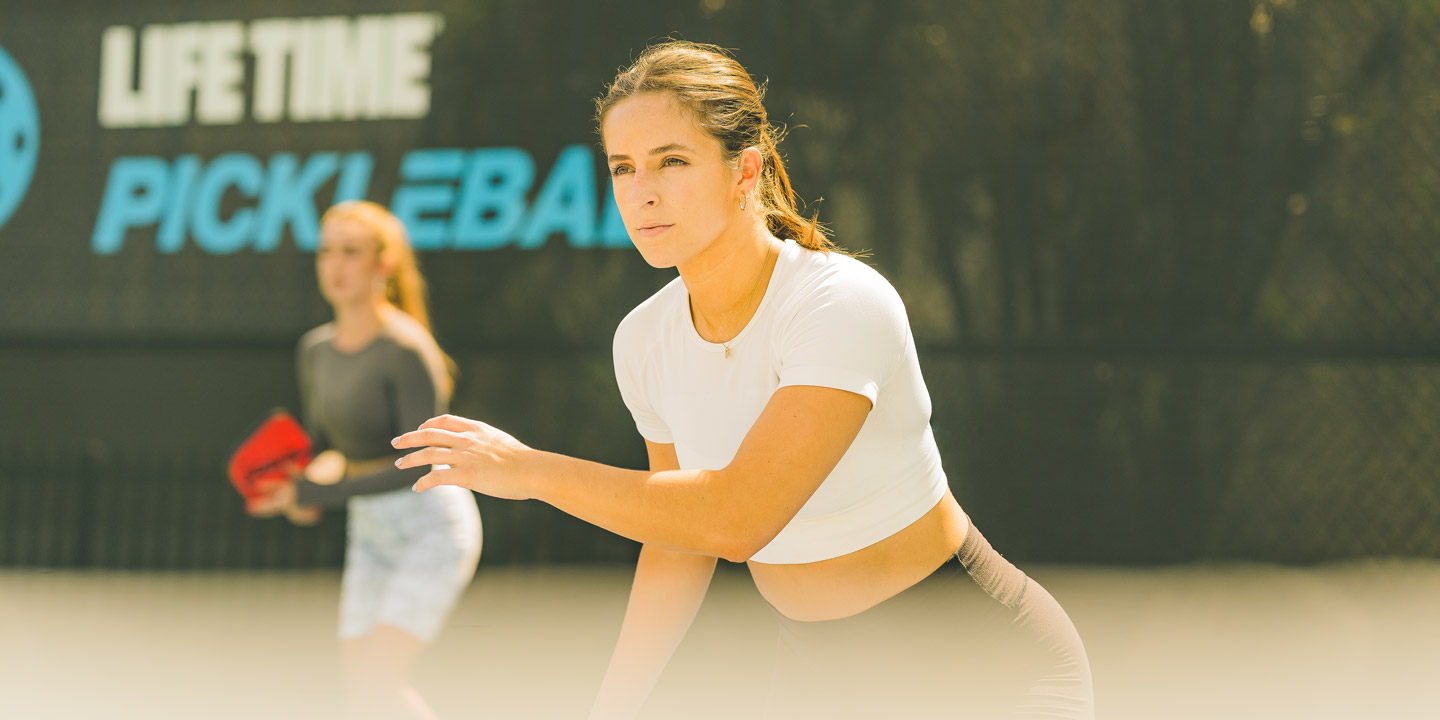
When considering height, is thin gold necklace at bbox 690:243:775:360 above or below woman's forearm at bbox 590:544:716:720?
above

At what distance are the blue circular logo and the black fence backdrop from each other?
5.83 ft

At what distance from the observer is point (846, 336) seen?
58.2 inches

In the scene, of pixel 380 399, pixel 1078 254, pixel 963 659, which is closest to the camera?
pixel 963 659

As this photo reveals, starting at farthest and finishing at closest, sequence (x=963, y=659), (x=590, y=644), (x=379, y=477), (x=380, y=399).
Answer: (x=590, y=644) < (x=380, y=399) < (x=379, y=477) < (x=963, y=659)

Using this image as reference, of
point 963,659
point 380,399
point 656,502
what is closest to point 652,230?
point 656,502

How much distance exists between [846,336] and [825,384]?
70 mm

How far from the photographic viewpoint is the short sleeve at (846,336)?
1.46 meters

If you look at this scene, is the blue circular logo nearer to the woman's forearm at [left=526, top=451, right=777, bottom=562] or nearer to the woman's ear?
the woman's ear

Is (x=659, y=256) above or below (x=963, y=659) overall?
above

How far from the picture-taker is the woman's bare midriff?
164 cm

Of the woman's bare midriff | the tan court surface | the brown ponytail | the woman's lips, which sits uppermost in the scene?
the brown ponytail

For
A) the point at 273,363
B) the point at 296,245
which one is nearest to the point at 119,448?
the point at 273,363

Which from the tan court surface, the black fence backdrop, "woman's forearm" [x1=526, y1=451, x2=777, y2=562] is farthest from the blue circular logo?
"woman's forearm" [x1=526, y1=451, x2=777, y2=562]

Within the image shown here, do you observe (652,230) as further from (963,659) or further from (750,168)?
(963,659)
